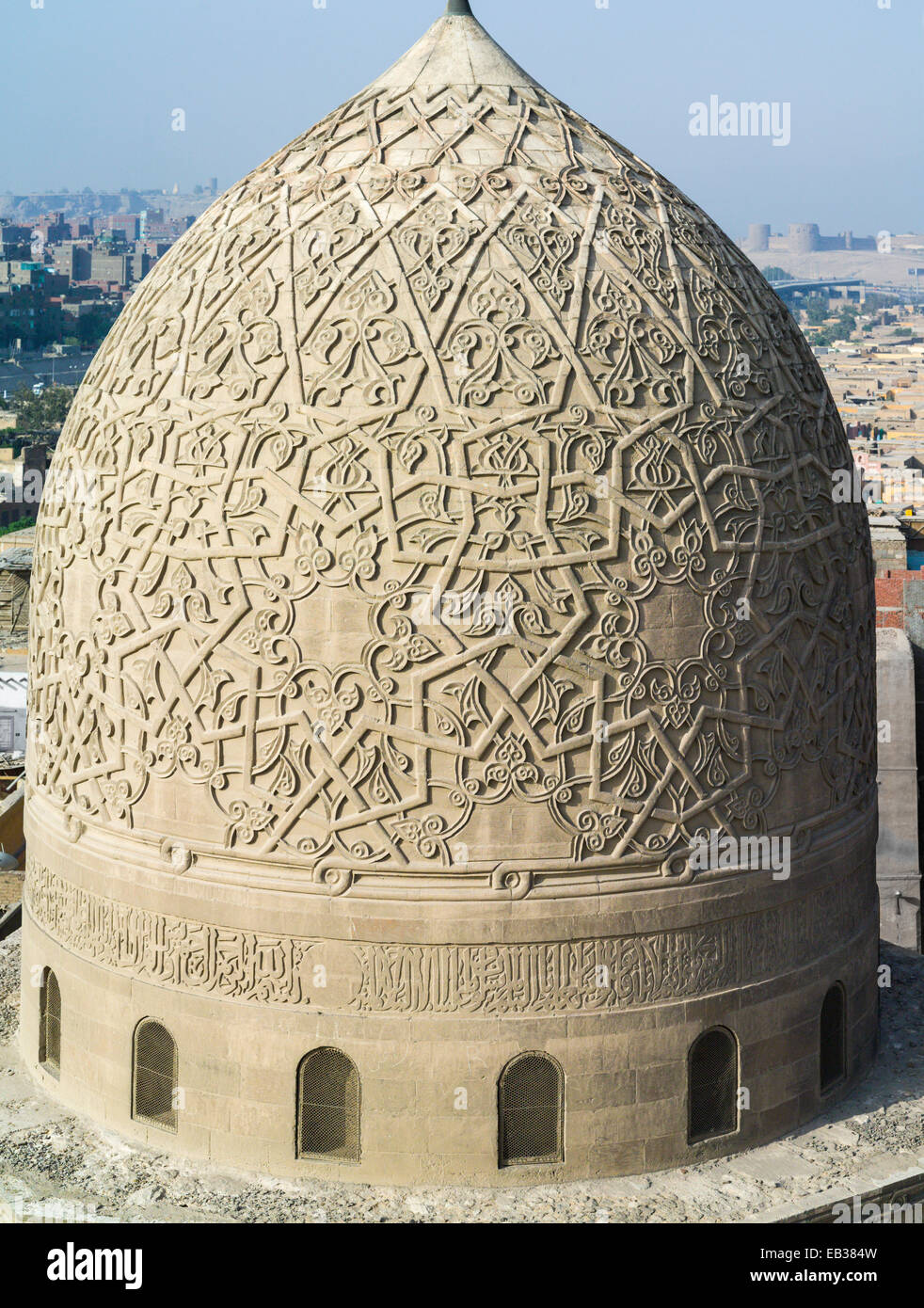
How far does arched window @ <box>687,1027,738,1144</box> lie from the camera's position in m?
10.9

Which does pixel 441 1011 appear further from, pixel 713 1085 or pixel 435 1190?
pixel 713 1085

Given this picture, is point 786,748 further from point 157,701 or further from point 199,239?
point 199,239

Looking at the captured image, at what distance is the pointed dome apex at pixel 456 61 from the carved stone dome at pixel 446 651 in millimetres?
54

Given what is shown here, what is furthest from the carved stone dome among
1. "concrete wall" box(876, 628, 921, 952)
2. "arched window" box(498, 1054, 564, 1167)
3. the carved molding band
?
"concrete wall" box(876, 628, 921, 952)

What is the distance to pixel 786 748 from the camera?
11.1m

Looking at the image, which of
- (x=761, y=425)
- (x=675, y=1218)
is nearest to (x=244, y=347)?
(x=761, y=425)

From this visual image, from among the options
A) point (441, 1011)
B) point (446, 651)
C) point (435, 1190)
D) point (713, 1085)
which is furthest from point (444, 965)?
point (713, 1085)

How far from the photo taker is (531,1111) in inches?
413

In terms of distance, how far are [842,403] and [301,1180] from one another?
7815 cm

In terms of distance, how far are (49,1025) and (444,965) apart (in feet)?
11.1

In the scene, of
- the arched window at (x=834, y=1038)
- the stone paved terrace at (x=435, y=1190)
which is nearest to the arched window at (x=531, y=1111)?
the stone paved terrace at (x=435, y=1190)

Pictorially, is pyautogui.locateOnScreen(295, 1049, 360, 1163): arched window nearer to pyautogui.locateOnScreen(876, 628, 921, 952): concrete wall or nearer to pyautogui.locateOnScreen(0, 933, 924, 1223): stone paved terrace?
pyautogui.locateOnScreen(0, 933, 924, 1223): stone paved terrace

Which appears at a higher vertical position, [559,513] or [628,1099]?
[559,513]

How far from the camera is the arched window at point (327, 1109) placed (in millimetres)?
10484
